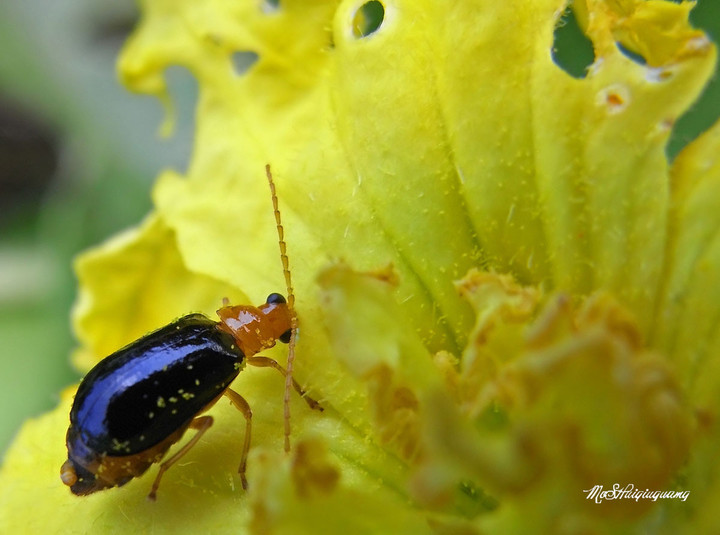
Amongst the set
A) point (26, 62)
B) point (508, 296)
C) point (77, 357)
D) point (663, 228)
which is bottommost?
point (508, 296)

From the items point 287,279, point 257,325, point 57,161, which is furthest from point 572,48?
point 57,161

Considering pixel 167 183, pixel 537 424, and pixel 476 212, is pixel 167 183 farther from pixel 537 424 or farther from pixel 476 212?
pixel 537 424

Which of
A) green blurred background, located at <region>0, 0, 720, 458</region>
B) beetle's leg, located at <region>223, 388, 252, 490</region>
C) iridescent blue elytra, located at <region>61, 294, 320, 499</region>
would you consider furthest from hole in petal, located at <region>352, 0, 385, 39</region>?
green blurred background, located at <region>0, 0, 720, 458</region>

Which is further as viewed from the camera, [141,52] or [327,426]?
[141,52]

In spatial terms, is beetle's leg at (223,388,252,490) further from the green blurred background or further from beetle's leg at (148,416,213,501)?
the green blurred background

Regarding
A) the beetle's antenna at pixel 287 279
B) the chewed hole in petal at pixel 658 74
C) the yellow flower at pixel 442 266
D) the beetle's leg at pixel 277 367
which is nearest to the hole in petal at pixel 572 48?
the yellow flower at pixel 442 266

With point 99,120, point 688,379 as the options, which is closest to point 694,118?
point 688,379

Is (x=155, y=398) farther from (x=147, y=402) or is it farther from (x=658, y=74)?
(x=658, y=74)
